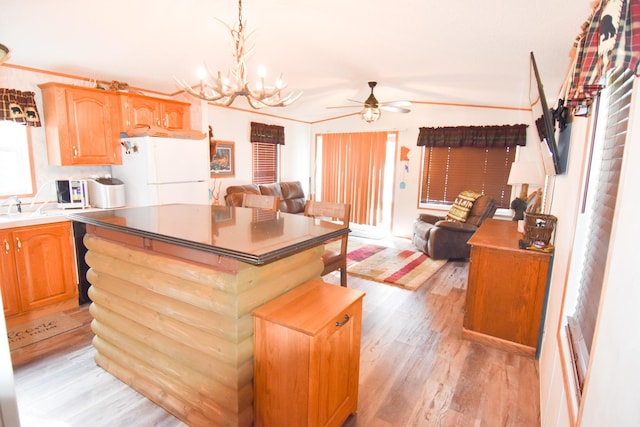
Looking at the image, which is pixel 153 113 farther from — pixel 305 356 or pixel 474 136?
pixel 474 136

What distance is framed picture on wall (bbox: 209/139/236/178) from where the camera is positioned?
5.44m

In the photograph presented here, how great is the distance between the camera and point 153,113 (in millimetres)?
3854

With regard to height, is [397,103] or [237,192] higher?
[397,103]

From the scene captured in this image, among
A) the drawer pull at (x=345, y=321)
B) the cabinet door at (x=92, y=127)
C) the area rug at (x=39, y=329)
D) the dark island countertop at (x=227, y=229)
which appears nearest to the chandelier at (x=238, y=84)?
the dark island countertop at (x=227, y=229)

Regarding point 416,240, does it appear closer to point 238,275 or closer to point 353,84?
point 353,84

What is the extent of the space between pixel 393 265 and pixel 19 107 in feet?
14.6

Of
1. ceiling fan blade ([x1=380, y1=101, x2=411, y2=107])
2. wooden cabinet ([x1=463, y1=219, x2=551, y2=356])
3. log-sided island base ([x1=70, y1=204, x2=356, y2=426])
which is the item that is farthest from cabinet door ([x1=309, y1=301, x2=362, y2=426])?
ceiling fan blade ([x1=380, y1=101, x2=411, y2=107])

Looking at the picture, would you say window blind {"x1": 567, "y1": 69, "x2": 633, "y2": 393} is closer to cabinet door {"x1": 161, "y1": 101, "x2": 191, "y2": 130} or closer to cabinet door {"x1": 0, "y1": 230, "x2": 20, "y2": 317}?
cabinet door {"x1": 0, "y1": 230, "x2": 20, "y2": 317}

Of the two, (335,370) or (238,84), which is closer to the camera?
(335,370)

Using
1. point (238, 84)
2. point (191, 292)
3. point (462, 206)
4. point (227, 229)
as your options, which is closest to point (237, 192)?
point (238, 84)

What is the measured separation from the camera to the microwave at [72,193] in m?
3.36

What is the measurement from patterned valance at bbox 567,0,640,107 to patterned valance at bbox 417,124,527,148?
15.3ft

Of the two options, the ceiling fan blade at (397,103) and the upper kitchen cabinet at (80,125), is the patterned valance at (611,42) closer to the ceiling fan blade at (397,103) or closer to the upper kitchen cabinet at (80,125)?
the ceiling fan blade at (397,103)

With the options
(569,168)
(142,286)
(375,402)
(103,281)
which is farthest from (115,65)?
(569,168)
